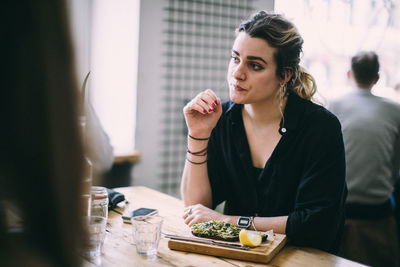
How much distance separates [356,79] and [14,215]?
2978 mm

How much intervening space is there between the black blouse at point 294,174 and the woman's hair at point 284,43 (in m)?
0.11

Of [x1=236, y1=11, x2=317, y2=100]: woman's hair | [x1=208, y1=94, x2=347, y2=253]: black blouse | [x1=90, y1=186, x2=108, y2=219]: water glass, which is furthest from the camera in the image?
[x1=236, y1=11, x2=317, y2=100]: woman's hair

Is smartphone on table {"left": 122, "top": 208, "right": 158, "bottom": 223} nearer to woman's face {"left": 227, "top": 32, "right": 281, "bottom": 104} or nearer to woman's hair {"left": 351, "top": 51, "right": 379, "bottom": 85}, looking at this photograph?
woman's face {"left": 227, "top": 32, "right": 281, "bottom": 104}

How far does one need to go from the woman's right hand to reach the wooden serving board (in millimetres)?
688

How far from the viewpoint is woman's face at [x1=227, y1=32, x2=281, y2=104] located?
67.9 inches

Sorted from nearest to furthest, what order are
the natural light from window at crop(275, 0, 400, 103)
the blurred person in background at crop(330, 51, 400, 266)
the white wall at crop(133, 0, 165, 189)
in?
the blurred person in background at crop(330, 51, 400, 266) → the white wall at crop(133, 0, 165, 189) → the natural light from window at crop(275, 0, 400, 103)

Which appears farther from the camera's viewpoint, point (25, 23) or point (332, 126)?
point (332, 126)

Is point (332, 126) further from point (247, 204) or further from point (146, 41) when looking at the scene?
point (146, 41)

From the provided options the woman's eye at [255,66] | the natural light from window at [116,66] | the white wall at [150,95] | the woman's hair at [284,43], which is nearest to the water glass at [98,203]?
the woman's eye at [255,66]

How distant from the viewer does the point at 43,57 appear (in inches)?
16.8

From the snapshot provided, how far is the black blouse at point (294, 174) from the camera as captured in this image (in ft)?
4.91

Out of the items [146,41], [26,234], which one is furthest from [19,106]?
[146,41]

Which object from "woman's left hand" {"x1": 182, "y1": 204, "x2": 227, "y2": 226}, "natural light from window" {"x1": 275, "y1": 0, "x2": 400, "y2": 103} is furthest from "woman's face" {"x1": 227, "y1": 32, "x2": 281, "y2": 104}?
"natural light from window" {"x1": 275, "y1": 0, "x2": 400, "y2": 103}

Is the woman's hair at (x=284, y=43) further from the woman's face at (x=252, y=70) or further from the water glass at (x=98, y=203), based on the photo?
the water glass at (x=98, y=203)
